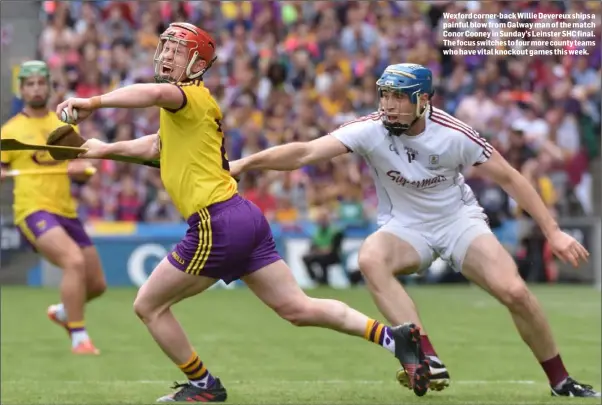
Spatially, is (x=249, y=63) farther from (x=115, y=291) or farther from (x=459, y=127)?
(x=459, y=127)

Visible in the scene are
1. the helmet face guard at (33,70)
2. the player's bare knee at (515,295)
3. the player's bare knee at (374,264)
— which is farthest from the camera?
the helmet face guard at (33,70)

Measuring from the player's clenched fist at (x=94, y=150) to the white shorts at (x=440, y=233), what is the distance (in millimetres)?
2038

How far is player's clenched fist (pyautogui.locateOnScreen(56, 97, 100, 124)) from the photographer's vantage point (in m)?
6.71

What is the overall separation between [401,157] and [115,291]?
419 inches

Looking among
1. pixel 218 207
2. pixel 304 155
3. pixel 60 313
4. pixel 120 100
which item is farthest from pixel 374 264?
pixel 60 313

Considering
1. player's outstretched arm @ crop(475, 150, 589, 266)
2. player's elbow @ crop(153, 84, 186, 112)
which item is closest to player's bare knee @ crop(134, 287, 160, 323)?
player's elbow @ crop(153, 84, 186, 112)

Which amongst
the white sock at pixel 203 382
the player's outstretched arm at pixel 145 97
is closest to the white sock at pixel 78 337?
the white sock at pixel 203 382

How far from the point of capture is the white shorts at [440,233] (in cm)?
870

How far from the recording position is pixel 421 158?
8.61 meters

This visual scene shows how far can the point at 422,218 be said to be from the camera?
8797 mm

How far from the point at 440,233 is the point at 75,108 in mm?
3025

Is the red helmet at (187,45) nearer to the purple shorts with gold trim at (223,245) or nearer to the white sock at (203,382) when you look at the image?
the purple shorts with gold trim at (223,245)

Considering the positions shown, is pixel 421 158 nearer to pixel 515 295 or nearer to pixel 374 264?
pixel 374 264

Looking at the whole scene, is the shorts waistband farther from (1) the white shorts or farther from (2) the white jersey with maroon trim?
(1) the white shorts
